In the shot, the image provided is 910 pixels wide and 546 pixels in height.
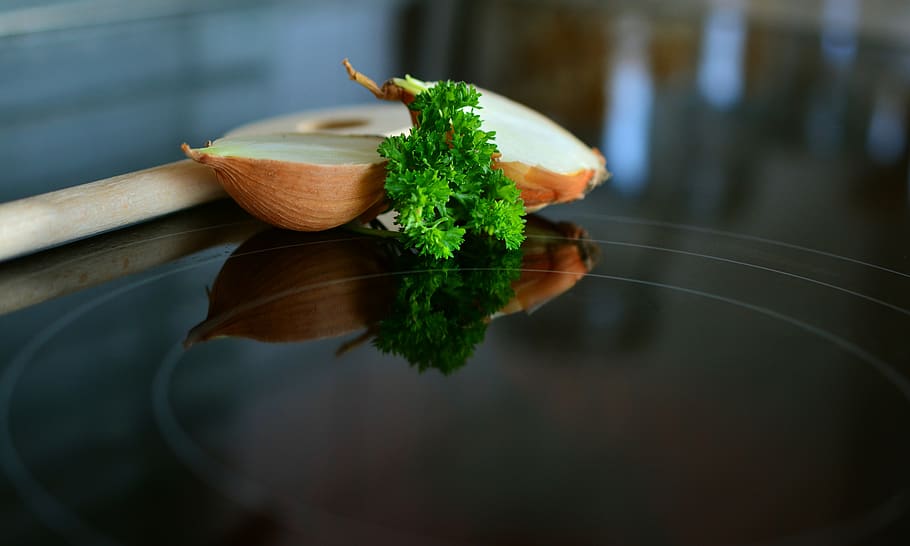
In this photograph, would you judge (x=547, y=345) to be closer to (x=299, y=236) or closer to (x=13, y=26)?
(x=299, y=236)

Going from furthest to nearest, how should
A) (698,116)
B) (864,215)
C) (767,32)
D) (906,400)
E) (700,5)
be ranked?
1. (700,5)
2. (767,32)
3. (698,116)
4. (864,215)
5. (906,400)

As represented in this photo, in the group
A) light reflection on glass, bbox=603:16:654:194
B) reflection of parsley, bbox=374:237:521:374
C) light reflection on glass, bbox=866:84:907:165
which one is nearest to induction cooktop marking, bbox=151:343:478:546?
reflection of parsley, bbox=374:237:521:374

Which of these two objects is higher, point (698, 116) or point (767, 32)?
point (767, 32)

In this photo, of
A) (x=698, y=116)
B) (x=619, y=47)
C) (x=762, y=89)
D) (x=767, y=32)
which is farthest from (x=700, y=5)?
(x=698, y=116)

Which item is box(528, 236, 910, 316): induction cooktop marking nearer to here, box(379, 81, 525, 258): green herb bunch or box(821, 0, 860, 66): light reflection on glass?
box(379, 81, 525, 258): green herb bunch

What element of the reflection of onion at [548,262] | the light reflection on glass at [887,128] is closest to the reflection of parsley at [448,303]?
the reflection of onion at [548,262]

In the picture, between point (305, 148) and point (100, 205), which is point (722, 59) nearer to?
point (305, 148)

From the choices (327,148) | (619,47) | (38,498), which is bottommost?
(38,498)
